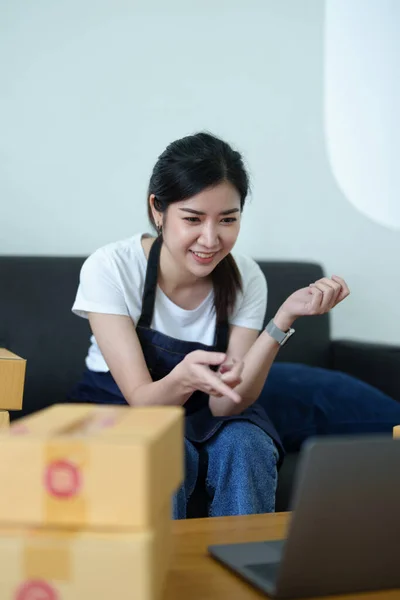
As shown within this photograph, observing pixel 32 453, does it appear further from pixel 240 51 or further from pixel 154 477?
pixel 240 51

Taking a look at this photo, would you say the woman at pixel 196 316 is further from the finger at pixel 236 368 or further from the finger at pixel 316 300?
the finger at pixel 236 368

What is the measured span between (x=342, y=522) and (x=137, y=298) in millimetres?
1067

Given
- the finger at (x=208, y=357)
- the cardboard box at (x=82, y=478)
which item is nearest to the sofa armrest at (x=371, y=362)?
the finger at (x=208, y=357)

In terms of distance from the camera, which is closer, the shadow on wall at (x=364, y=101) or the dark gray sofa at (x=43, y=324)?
the dark gray sofa at (x=43, y=324)

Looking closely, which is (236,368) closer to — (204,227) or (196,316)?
(204,227)

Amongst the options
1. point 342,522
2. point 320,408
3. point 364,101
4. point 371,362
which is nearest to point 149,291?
point 320,408

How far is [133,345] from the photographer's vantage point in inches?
67.2

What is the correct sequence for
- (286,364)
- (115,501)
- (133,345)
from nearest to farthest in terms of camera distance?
(115,501) < (133,345) < (286,364)

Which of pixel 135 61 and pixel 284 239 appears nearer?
pixel 135 61

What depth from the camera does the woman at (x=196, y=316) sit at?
1648 mm

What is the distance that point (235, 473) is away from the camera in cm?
164

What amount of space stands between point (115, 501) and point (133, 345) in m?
0.98

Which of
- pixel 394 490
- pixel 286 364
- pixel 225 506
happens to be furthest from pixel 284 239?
pixel 394 490

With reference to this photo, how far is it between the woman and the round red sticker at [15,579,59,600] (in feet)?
2.50
